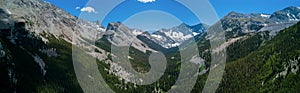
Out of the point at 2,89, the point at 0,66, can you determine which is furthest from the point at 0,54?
the point at 2,89

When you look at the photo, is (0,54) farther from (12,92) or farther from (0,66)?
(12,92)

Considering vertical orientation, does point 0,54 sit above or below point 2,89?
above

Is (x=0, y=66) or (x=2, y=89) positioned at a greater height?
(x=0, y=66)

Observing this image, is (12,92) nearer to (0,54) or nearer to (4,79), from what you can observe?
(4,79)

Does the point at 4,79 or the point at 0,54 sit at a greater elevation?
the point at 0,54

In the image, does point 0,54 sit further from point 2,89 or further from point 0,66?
point 2,89

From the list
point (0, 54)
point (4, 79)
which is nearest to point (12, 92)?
point (4, 79)
